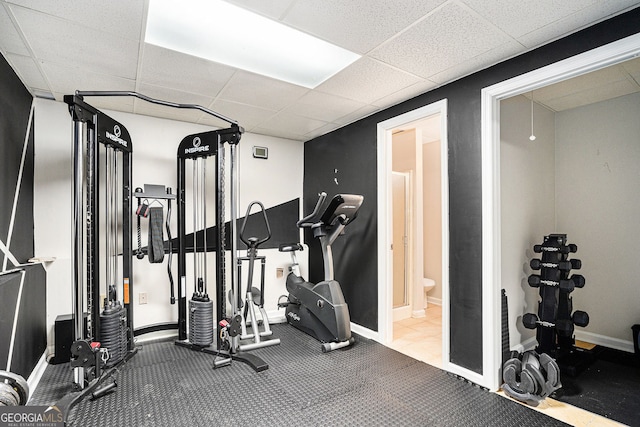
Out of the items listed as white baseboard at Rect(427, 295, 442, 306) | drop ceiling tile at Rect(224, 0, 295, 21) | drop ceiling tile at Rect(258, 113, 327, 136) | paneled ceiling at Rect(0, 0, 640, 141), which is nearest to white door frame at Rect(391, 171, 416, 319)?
white baseboard at Rect(427, 295, 442, 306)

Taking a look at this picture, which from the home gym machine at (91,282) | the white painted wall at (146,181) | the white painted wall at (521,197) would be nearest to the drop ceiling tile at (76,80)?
the home gym machine at (91,282)

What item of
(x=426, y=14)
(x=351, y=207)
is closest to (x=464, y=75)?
(x=426, y=14)

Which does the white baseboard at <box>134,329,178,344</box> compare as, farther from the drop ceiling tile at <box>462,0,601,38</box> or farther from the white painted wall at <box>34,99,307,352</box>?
the drop ceiling tile at <box>462,0,601,38</box>

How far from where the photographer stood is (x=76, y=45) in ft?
6.98

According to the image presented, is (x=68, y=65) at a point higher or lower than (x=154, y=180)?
higher

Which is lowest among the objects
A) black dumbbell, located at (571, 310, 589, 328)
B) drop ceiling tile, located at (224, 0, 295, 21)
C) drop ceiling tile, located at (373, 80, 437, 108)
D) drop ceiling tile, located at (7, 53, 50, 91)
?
black dumbbell, located at (571, 310, 589, 328)

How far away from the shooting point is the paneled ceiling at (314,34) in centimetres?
178

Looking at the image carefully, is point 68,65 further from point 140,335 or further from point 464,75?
point 464,75

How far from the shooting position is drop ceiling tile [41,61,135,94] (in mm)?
2455

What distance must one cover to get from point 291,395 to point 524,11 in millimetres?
2827

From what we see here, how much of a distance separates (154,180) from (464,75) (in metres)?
3.22

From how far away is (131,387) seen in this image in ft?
7.94

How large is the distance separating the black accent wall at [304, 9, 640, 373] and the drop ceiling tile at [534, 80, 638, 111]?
1345mm

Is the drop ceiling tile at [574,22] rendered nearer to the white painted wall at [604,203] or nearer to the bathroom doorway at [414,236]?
the bathroom doorway at [414,236]
